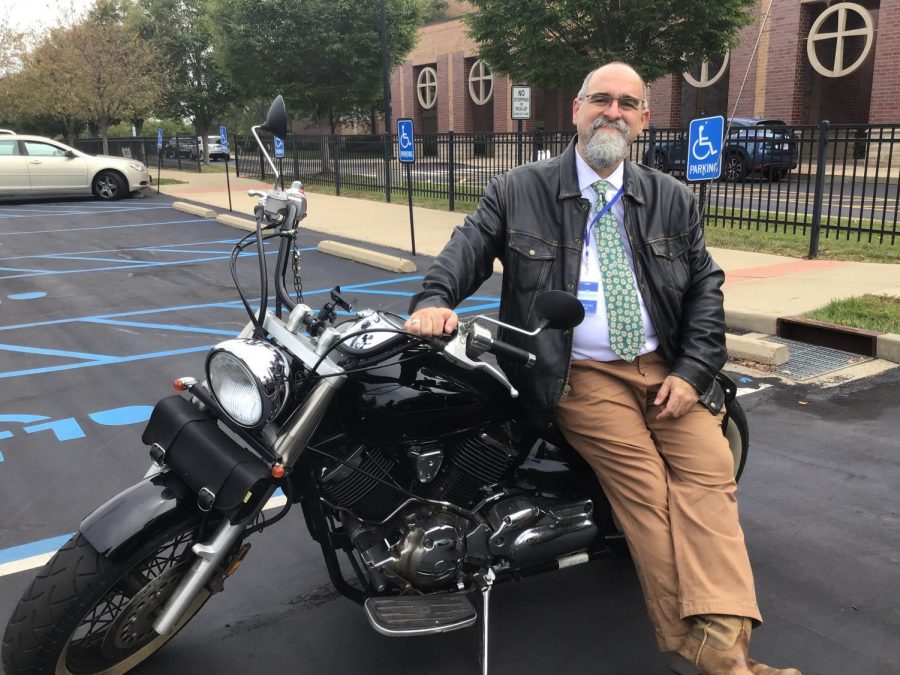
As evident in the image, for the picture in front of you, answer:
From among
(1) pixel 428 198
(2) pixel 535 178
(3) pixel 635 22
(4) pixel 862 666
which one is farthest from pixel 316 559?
(3) pixel 635 22

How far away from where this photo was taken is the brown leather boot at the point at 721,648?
232cm

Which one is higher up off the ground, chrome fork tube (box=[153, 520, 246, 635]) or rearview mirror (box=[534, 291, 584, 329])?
rearview mirror (box=[534, 291, 584, 329])

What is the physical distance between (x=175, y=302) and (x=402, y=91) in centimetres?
3898

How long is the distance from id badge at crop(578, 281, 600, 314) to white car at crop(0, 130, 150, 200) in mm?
18319

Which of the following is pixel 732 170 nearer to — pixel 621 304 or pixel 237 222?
pixel 237 222

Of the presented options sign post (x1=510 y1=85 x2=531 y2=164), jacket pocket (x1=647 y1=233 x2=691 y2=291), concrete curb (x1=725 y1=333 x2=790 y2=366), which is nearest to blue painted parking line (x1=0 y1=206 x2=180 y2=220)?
sign post (x1=510 y1=85 x2=531 y2=164)

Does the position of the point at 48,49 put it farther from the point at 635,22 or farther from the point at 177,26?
the point at 635,22

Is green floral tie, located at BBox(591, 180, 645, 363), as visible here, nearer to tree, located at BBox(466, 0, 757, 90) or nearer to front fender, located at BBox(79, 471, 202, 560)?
front fender, located at BBox(79, 471, 202, 560)

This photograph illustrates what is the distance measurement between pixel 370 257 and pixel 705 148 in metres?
4.20

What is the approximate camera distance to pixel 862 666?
8.99 ft

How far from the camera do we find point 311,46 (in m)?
26.1

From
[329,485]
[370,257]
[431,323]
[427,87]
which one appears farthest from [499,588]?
[427,87]

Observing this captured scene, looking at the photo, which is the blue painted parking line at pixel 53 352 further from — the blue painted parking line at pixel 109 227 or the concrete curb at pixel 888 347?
the blue painted parking line at pixel 109 227

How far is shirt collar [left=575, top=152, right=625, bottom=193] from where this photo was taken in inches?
114
